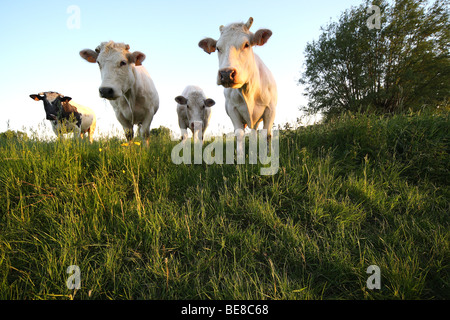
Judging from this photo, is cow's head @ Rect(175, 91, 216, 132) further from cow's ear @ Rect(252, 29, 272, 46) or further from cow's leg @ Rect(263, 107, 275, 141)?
cow's ear @ Rect(252, 29, 272, 46)

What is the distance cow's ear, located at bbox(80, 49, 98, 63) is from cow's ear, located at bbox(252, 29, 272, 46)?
3.46 meters

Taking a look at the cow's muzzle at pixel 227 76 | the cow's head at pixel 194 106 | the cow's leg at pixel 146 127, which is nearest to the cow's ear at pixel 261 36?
the cow's muzzle at pixel 227 76

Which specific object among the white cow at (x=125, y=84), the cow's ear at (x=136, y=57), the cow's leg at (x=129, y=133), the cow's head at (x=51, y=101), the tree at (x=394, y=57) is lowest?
the cow's leg at (x=129, y=133)

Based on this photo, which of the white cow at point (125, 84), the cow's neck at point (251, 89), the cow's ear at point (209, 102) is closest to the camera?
the cow's neck at point (251, 89)

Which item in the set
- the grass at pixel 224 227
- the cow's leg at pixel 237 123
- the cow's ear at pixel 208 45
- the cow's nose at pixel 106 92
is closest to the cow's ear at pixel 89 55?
the cow's nose at pixel 106 92

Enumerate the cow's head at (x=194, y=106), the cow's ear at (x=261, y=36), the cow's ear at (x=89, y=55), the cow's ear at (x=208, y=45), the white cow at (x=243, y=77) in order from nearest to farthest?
the white cow at (x=243, y=77) → the cow's ear at (x=261, y=36) → the cow's ear at (x=208, y=45) → the cow's ear at (x=89, y=55) → the cow's head at (x=194, y=106)

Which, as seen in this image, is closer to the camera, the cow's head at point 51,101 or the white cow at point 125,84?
the white cow at point 125,84

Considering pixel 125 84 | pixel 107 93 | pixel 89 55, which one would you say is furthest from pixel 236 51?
pixel 89 55

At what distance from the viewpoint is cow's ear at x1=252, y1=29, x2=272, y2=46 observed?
4.14m

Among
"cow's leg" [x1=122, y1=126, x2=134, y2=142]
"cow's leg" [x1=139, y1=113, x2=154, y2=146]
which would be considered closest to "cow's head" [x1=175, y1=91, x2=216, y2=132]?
"cow's leg" [x1=139, y1=113, x2=154, y2=146]

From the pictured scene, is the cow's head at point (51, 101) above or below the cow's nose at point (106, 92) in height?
above

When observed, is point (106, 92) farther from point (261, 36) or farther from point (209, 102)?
point (209, 102)

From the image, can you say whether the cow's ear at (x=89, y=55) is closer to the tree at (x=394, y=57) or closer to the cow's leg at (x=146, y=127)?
the cow's leg at (x=146, y=127)

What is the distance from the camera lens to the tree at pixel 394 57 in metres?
19.0
